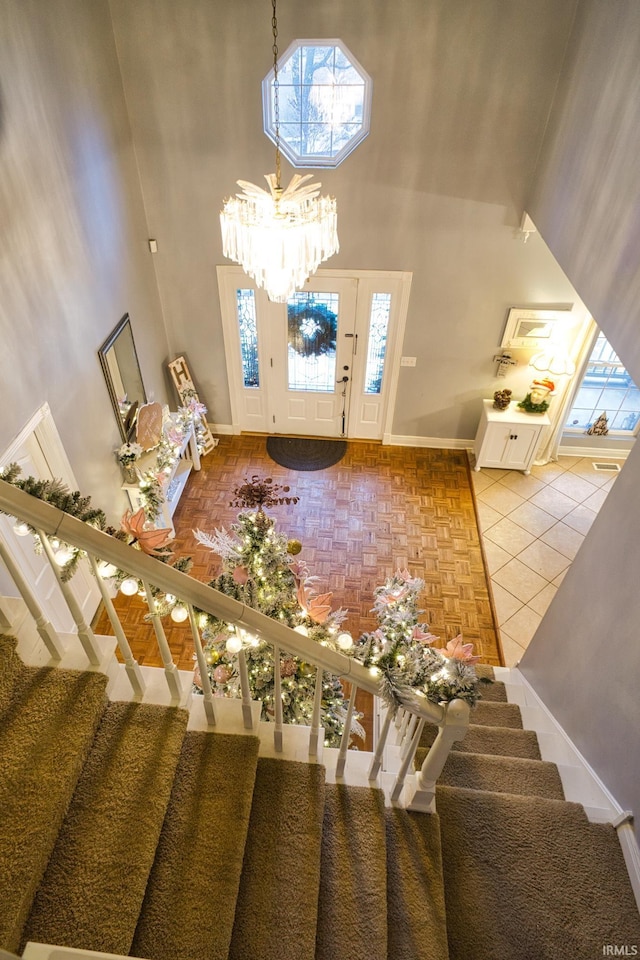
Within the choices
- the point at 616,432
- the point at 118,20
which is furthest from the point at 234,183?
the point at 616,432

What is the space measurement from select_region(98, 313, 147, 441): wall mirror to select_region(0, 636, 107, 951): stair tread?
3.01m

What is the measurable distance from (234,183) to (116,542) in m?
4.49

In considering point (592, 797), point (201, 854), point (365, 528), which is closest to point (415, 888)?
point (201, 854)

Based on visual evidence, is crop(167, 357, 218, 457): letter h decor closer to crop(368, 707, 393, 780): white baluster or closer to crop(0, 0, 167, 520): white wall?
crop(0, 0, 167, 520): white wall

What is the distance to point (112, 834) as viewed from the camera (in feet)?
5.51

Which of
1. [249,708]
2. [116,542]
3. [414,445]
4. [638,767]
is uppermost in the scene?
[116,542]

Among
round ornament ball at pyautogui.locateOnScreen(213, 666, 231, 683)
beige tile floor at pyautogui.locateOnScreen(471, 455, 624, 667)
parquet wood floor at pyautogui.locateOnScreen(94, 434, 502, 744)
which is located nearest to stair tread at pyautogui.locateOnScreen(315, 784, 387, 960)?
round ornament ball at pyautogui.locateOnScreen(213, 666, 231, 683)

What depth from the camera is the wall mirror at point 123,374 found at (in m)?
4.45

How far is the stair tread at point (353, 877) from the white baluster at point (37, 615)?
119 cm

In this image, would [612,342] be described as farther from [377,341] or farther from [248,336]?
[248,336]

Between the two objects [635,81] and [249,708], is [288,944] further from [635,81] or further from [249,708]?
[635,81]

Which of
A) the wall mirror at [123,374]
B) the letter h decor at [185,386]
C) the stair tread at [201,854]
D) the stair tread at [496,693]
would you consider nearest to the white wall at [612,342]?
the stair tread at [496,693]

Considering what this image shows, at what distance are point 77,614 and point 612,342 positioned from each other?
288 centimetres

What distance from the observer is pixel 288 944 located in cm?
172
